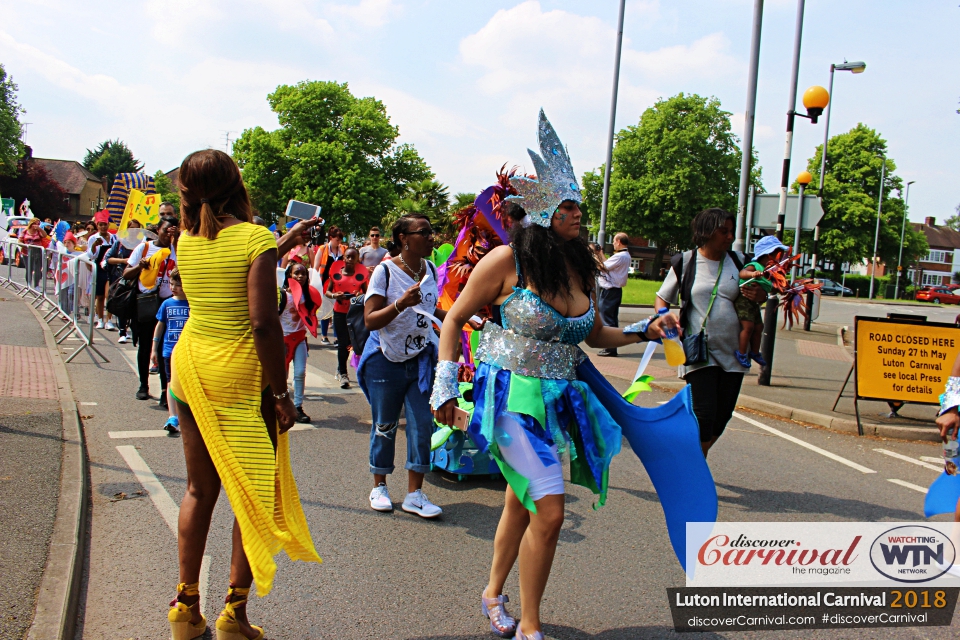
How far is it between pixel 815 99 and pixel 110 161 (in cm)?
10155

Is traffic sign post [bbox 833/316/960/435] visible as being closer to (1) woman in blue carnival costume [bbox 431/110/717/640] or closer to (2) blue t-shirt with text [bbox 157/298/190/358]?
(1) woman in blue carnival costume [bbox 431/110/717/640]

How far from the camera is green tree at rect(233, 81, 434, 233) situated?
4625 cm

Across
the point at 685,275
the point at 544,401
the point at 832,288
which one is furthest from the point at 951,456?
the point at 832,288

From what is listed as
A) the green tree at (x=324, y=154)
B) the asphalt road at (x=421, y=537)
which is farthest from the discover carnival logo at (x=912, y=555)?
the green tree at (x=324, y=154)

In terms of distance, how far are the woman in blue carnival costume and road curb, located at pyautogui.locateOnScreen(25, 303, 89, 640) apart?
171 cm

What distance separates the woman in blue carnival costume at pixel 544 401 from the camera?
2.79 meters

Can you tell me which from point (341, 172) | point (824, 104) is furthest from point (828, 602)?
point (341, 172)

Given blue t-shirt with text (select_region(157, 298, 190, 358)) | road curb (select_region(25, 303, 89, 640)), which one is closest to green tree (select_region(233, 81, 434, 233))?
blue t-shirt with text (select_region(157, 298, 190, 358))

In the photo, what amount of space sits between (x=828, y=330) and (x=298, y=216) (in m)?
20.6

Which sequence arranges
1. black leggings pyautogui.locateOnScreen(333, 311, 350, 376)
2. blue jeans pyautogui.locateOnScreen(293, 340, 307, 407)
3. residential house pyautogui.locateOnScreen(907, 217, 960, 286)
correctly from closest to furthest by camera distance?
blue jeans pyautogui.locateOnScreen(293, 340, 307, 407)
black leggings pyautogui.locateOnScreen(333, 311, 350, 376)
residential house pyautogui.locateOnScreen(907, 217, 960, 286)

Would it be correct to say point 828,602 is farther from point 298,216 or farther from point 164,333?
point 164,333

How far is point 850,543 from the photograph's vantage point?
13.0ft

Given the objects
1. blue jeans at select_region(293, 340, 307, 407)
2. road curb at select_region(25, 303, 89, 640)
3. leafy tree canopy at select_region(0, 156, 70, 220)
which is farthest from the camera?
leafy tree canopy at select_region(0, 156, 70, 220)

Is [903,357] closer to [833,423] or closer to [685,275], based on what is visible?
[833,423]
